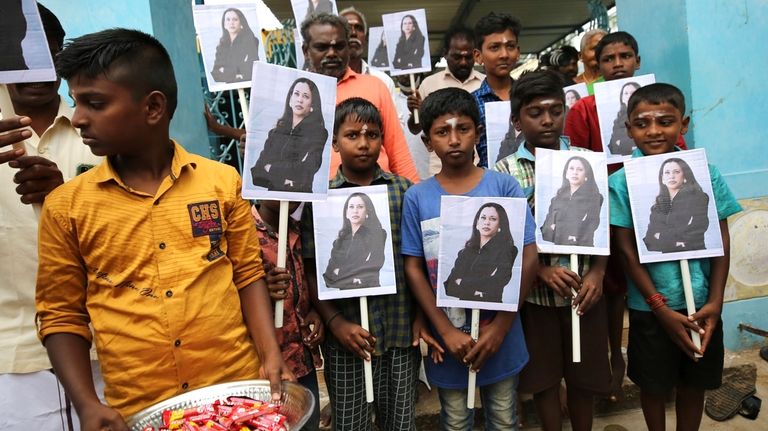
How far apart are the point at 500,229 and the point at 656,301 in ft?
2.81

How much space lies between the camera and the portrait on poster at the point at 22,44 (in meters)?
1.39

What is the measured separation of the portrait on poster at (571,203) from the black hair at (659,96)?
392 mm

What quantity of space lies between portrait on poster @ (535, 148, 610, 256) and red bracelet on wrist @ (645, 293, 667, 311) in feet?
1.03

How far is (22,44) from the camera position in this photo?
1.41 metres

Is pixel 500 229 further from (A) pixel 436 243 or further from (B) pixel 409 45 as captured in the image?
(B) pixel 409 45

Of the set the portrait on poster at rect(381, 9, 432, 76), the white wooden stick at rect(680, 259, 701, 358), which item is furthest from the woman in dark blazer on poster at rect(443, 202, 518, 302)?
the portrait on poster at rect(381, 9, 432, 76)

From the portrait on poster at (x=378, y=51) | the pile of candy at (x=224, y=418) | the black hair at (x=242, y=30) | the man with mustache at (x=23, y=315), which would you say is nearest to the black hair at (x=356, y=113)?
the black hair at (x=242, y=30)

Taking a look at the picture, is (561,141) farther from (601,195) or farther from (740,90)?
(740,90)

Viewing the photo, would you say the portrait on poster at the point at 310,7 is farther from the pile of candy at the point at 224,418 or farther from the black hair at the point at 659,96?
the pile of candy at the point at 224,418

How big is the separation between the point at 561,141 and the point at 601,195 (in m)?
0.34

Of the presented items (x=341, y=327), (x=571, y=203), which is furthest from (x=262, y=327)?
(x=571, y=203)

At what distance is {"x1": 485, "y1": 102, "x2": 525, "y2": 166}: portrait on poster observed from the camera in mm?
2686

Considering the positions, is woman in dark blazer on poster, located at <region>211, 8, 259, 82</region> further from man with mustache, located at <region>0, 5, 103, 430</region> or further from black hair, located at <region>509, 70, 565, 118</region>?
black hair, located at <region>509, 70, 565, 118</region>

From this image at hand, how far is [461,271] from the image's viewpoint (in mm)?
1949
